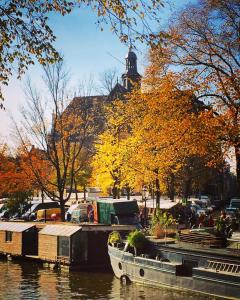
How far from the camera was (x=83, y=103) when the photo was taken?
4144 cm

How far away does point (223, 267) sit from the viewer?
19.0 metres

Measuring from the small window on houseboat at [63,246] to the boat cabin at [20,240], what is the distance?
4461 millimetres

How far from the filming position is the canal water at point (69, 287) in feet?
67.1

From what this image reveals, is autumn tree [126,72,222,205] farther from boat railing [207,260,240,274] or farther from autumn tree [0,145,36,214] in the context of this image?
autumn tree [0,145,36,214]

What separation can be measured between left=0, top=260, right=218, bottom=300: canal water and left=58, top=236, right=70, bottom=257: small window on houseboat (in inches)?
48.9

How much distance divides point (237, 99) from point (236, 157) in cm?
303

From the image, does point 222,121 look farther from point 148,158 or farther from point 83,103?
point 83,103

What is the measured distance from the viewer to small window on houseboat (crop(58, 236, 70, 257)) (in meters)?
27.9

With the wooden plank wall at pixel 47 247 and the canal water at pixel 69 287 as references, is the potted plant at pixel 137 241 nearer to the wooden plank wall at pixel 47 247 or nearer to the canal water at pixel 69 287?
the canal water at pixel 69 287

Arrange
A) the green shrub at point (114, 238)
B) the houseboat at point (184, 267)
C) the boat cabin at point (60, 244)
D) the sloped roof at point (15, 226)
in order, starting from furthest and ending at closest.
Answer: the sloped roof at point (15, 226), the boat cabin at point (60, 244), the green shrub at point (114, 238), the houseboat at point (184, 267)

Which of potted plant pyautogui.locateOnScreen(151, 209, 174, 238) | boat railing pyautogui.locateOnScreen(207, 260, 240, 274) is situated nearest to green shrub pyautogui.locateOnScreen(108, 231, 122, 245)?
potted plant pyautogui.locateOnScreen(151, 209, 174, 238)

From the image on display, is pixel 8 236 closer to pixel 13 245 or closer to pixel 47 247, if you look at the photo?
pixel 13 245

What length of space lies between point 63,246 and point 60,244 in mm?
372

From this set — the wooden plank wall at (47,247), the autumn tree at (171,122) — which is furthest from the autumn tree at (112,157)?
the autumn tree at (171,122)
